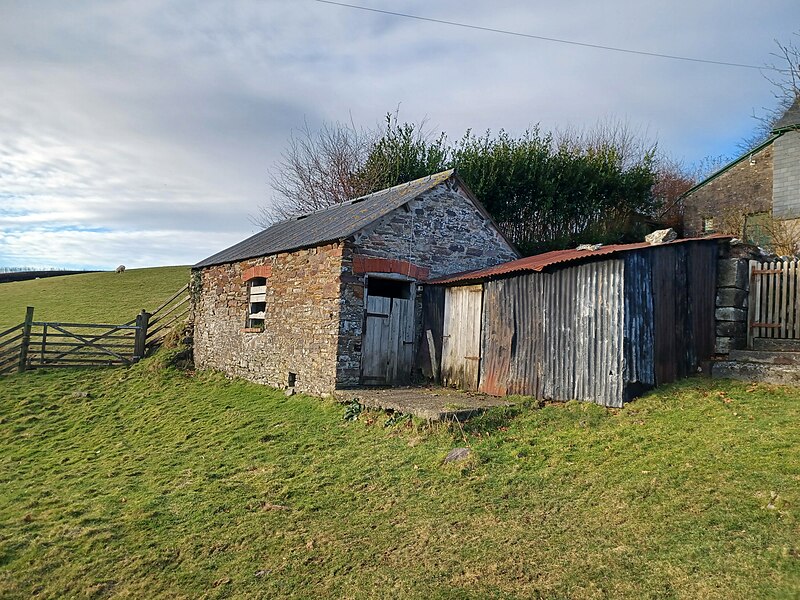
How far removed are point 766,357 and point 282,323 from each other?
969cm

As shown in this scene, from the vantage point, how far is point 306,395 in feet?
39.4

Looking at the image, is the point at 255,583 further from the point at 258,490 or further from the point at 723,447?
the point at 723,447

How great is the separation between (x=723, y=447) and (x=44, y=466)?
10355mm

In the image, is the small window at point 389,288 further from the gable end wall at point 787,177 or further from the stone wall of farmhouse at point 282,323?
the gable end wall at point 787,177

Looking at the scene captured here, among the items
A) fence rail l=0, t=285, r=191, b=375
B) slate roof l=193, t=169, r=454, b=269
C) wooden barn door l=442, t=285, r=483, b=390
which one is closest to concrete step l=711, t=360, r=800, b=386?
wooden barn door l=442, t=285, r=483, b=390

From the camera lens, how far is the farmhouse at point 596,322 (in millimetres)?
8695

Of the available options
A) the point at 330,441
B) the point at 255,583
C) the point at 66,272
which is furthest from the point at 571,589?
the point at 66,272

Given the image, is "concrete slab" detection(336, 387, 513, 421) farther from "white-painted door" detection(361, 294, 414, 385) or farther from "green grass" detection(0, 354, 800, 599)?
"white-painted door" detection(361, 294, 414, 385)

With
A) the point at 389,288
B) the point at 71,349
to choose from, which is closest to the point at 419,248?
the point at 389,288

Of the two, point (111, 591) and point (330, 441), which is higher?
point (330, 441)

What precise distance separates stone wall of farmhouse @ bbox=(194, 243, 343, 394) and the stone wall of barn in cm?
27

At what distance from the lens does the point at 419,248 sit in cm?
1283

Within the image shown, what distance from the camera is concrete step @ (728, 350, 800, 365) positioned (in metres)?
8.70

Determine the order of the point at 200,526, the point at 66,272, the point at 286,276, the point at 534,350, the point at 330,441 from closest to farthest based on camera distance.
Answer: the point at 200,526
the point at 330,441
the point at 534,350
the point at 286,276
the point at 66,272
